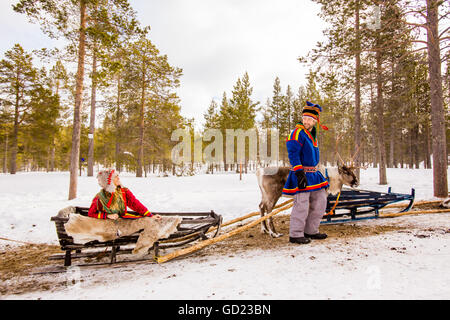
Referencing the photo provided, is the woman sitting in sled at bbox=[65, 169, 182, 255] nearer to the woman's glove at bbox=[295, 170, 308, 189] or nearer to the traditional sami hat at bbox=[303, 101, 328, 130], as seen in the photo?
the woman's glove at bbox=[295, 170, 308, 189]

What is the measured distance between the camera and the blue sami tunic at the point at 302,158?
395 cm

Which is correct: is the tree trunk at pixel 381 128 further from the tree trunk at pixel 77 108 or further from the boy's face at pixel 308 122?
the tree trunk at pixel 77 108

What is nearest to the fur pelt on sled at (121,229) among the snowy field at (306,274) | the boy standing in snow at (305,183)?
the snowy field at (306,274)

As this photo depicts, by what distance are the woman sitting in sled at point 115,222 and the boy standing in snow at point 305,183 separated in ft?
6.97

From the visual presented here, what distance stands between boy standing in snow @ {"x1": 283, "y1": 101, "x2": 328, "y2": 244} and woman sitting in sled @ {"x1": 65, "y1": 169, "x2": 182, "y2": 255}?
2123 mm

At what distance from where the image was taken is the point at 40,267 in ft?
12.4

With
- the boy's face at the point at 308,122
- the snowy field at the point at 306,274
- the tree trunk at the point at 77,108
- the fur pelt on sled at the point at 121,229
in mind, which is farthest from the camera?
the tree trunk at the point at 77,108

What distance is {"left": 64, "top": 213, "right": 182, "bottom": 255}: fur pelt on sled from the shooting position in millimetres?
3352

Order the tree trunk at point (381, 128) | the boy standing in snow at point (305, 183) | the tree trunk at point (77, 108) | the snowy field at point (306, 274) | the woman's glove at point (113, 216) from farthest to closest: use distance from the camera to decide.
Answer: the tree trunk at point (381, 128) < the tree trunk at point (77, 108) < the boy standing in snow at point (305, 183) < the woman's glove at point (113, 216) < the snowy field at point (306, 274)

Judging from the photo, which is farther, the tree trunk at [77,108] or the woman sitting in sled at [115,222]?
the tree trunk at [77,108]

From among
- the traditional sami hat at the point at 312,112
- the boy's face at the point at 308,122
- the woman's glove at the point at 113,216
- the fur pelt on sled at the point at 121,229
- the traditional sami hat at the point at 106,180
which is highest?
the traditional sami hat at the point at 312,112

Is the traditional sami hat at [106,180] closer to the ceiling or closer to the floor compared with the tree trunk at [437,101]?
closer to the floor

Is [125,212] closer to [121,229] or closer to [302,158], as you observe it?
[121,229]
